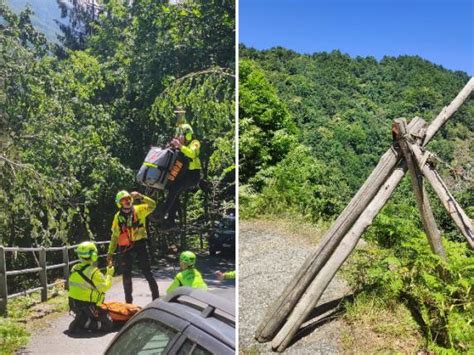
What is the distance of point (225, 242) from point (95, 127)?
595 mm

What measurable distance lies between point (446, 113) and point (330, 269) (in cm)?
126

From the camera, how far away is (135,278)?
6.50 ft

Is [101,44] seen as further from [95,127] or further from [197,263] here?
[197,263]

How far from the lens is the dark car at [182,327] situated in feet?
5.55

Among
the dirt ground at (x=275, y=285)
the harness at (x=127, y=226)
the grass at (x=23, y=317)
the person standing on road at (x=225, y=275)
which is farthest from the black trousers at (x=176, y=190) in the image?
the dirt ground at (x=275, y=285)

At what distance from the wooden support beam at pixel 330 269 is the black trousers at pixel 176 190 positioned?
1782 millimetres

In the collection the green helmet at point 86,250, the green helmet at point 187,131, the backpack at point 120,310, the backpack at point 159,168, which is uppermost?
the green helmet at point 187,131

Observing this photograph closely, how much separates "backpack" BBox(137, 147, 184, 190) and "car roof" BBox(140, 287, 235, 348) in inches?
14.5

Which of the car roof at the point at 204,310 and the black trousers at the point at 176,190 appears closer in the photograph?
the car roof at the point at 204,310

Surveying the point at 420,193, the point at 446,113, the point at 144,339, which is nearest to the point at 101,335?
the point at 144,339

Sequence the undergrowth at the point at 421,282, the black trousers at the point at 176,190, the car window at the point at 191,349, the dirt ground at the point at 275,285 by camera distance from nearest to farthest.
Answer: the car window at the point at 191,349, the black trousers at the point at 176,190, the undergrowth at the point at 421,282, the dirt ground at the point at 275,285

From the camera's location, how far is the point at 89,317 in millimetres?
2000

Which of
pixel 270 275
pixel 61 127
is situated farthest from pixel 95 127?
pixel 270 275

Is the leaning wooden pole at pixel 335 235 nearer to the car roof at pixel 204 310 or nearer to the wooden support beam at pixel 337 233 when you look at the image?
the wooden support beam at pixel 337 233
